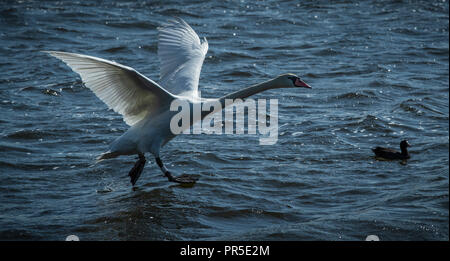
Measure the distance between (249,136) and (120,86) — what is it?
3631 millimetres

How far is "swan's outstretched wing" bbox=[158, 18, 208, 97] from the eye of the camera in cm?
934

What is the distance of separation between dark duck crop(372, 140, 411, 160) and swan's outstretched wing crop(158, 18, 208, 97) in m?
2.88

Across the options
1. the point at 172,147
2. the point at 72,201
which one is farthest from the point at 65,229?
the point at 172,147

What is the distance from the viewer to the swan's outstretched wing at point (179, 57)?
9336 mm

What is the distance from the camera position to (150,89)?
8.09 m

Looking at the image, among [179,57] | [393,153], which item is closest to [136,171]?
[179,57]

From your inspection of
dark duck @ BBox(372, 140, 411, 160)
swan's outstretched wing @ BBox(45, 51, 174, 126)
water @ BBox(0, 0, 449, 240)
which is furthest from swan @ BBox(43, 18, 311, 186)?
dark duck @ BBox(372, 140, 411, 160)

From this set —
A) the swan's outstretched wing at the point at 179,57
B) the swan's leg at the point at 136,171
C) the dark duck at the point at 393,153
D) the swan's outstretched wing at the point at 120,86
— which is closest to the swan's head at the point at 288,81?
the swan's outstretched wing at the point at 179,57

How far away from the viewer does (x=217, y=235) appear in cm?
720

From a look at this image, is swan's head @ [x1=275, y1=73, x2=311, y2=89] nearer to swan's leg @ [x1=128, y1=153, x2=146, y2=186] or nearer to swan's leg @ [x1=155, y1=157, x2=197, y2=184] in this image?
swan's leg @ [x1=155, y1=157, x2=197, y2=184]

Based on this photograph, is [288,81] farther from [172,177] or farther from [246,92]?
[172,177]

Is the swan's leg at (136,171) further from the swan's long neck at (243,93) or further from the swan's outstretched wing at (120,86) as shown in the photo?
the swan's long neck at (243,93)

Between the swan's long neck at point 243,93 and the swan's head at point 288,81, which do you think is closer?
the swan's long neck at point 243,93

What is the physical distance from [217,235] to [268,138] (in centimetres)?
399
